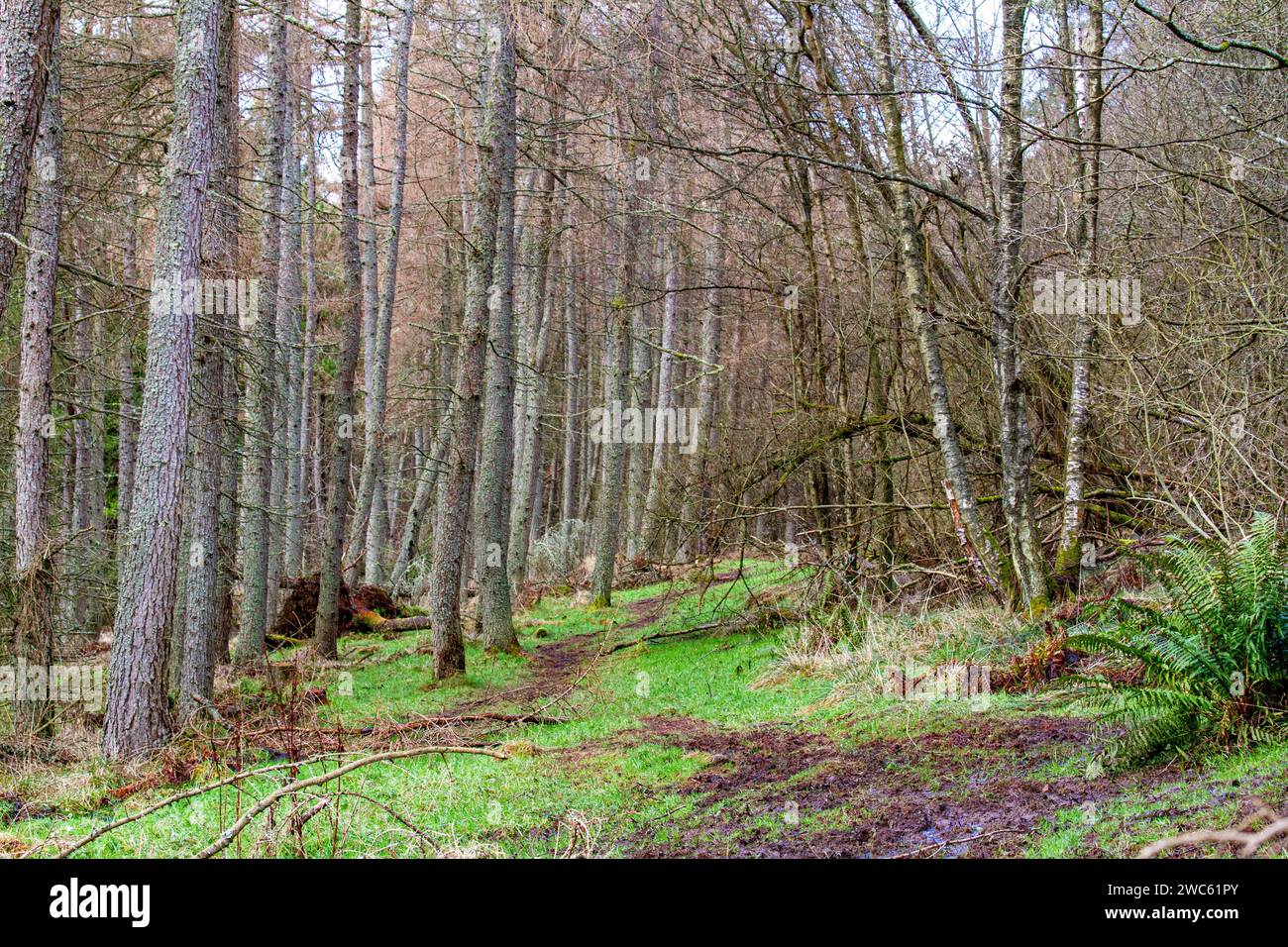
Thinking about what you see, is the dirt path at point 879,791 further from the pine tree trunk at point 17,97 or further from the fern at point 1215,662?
the pine tree trunk at point 17,97

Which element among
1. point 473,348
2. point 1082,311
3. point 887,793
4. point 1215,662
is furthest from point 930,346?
point 887,793

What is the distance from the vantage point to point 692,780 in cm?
699

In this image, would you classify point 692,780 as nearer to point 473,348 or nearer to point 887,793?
point 887,793

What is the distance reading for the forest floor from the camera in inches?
202

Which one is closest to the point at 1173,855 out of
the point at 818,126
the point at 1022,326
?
the point at 1022,326

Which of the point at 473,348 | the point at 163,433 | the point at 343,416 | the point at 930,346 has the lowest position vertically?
the point at 163,433

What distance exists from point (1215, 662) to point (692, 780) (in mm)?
3237

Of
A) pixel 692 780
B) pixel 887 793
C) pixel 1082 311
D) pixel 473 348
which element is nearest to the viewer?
pixel 887 793

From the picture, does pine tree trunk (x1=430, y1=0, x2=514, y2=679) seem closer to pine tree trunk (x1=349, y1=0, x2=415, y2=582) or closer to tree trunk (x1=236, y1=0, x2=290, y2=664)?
tree trunk (x1=236, y1=0, x2=290, y2=664)

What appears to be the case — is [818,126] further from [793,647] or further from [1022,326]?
[793,647]

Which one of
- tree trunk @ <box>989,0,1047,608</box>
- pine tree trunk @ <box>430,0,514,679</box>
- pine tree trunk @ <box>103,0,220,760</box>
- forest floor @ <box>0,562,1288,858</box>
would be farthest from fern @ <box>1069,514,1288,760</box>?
pine tree trunk @ <box>430,0,514,679</box>

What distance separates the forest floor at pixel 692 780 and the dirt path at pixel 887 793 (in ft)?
0.06

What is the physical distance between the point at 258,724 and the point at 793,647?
5.67m

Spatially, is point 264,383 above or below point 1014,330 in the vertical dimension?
below
